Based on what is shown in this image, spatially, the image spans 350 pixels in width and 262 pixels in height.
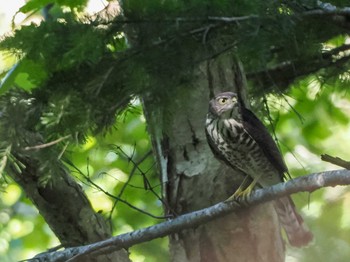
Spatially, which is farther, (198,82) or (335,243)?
(335,243)

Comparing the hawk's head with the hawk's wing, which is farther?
the hawk's wing

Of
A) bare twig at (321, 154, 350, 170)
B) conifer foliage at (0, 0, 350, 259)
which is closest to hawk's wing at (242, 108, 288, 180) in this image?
conifer foliage at (0, 0, 350, 259)

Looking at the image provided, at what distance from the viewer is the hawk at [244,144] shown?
15.2 ft

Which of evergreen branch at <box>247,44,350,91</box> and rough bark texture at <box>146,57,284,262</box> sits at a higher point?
evergreen branch at <box>247,44,350,91</box>

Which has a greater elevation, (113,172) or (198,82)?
(113,172)

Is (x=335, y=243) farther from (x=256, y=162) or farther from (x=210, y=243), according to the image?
(x=210, y=243)

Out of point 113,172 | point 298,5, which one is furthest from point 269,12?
point 113,172

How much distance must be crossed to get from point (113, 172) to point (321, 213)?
2.51 m

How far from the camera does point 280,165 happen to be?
→ 16.1 feet

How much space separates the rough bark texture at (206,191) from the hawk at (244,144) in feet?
0.22

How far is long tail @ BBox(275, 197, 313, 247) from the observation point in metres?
5.11

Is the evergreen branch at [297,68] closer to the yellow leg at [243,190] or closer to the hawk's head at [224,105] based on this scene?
the hawk's head at [224,105]

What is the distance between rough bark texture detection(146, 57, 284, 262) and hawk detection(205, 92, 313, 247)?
66mm

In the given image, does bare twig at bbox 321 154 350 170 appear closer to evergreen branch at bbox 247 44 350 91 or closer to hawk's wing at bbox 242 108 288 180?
evergreen branch at bbox 247 44 350 91
